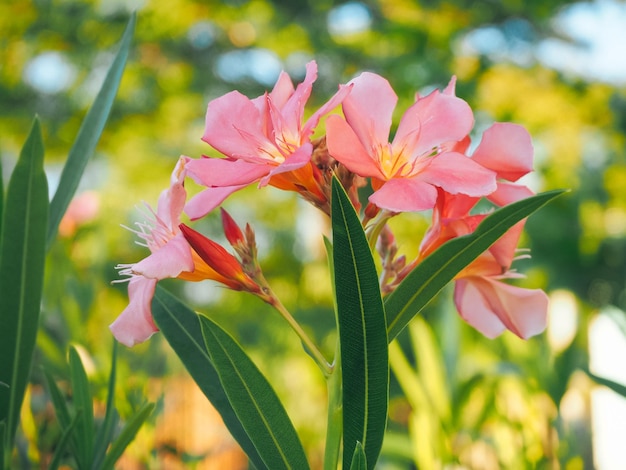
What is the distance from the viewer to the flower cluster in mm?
421

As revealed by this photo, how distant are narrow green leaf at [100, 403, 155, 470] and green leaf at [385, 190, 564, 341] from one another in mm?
238

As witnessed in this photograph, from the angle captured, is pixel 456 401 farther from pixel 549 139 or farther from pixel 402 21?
pixel 549 139

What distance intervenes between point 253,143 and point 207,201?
5cm

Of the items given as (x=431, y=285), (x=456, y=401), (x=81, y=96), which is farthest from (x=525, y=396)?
(x=81, y=96)

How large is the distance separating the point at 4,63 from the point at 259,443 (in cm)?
418

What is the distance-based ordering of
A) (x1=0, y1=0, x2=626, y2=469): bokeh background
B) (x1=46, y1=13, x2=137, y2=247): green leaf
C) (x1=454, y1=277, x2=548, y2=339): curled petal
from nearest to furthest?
(x1=454, y1=277, x2=548, y2=339): curled petal < (x1=46, y1=13, x2=137, y2=247): green leaf < (x1=0, y1=0, x2=626, y2=469): bokeh background

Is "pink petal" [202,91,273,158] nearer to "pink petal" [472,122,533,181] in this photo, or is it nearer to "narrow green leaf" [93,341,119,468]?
"pink petal" [472,122,533,181]

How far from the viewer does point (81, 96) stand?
4203mm

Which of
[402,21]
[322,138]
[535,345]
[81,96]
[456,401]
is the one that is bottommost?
[456,401]

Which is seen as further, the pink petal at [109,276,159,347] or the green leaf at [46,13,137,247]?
the green leaf at [46,13,137,247]

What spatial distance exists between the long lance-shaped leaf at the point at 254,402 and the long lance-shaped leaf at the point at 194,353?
0.06 meters

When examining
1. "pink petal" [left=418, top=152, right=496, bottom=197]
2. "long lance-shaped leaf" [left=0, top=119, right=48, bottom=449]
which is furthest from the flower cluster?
"long lance-shaped leaf" [left=0, top=119, right=48, bottom=449]

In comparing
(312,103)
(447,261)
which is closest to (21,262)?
(447,261)

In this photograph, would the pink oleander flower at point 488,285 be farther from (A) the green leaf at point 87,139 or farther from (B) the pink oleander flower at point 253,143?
(A) the green leaf at point 87,139
